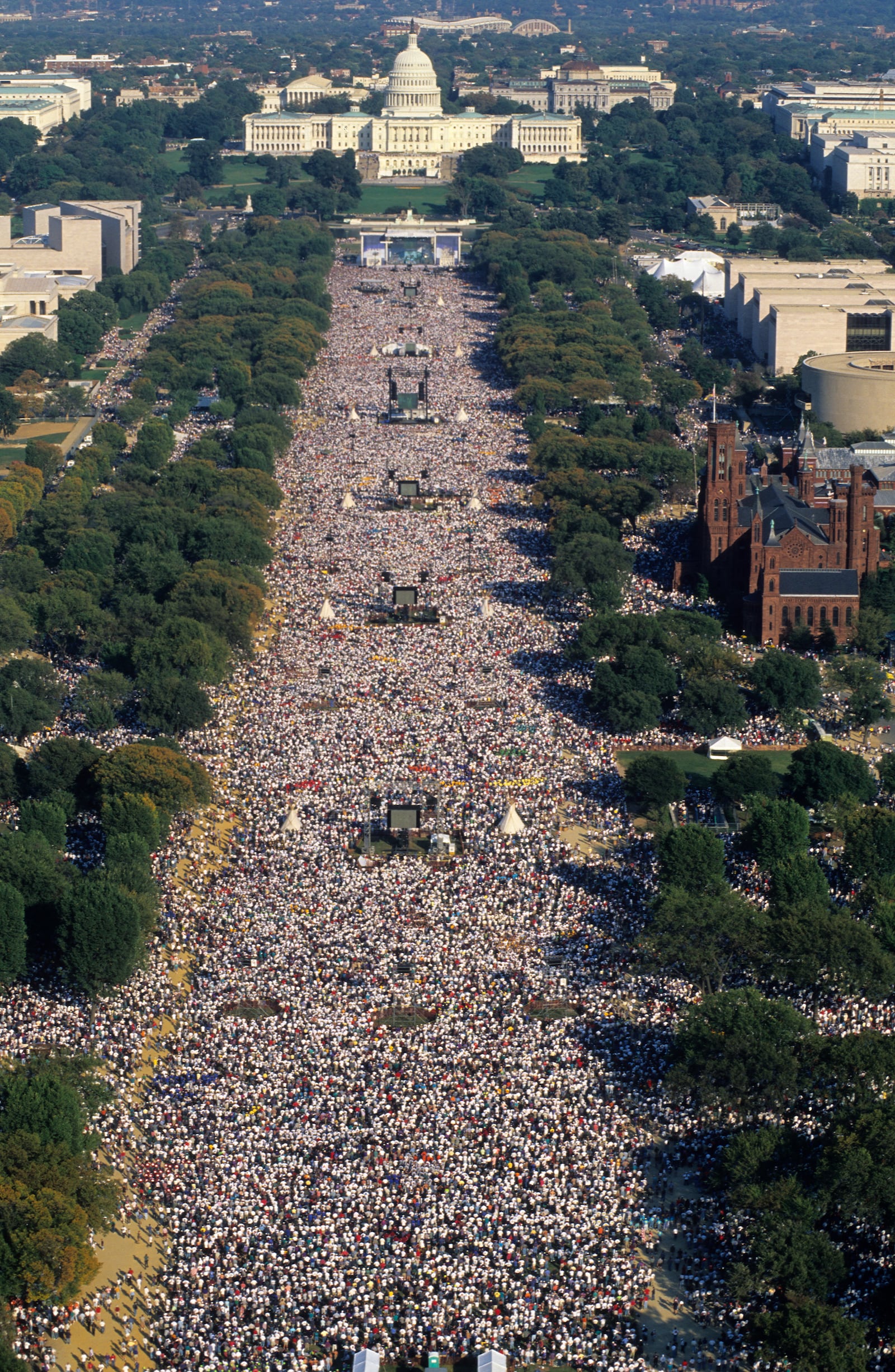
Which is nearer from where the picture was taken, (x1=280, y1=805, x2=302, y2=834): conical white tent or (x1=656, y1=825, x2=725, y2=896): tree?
(x1=656, y1=825, x2=725, y2=896): tree

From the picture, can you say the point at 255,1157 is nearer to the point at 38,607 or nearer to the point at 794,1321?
the point at 794,1321

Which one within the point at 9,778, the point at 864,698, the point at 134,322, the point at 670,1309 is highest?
the point at 134,322

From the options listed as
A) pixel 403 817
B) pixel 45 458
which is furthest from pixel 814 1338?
pixel 45 458

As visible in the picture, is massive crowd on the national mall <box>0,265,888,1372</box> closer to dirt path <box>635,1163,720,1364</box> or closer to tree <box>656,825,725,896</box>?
dirt path <box>635,1163,720,1364</box>

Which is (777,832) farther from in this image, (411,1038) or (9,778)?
(9,778)

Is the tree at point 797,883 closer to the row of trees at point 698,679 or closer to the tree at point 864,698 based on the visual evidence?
the row of trees at point 698,679

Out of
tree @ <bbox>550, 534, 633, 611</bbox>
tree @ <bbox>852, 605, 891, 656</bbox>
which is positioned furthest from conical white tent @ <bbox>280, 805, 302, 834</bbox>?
tree @ <bbox>852, 605, 891, 656</bbox>
